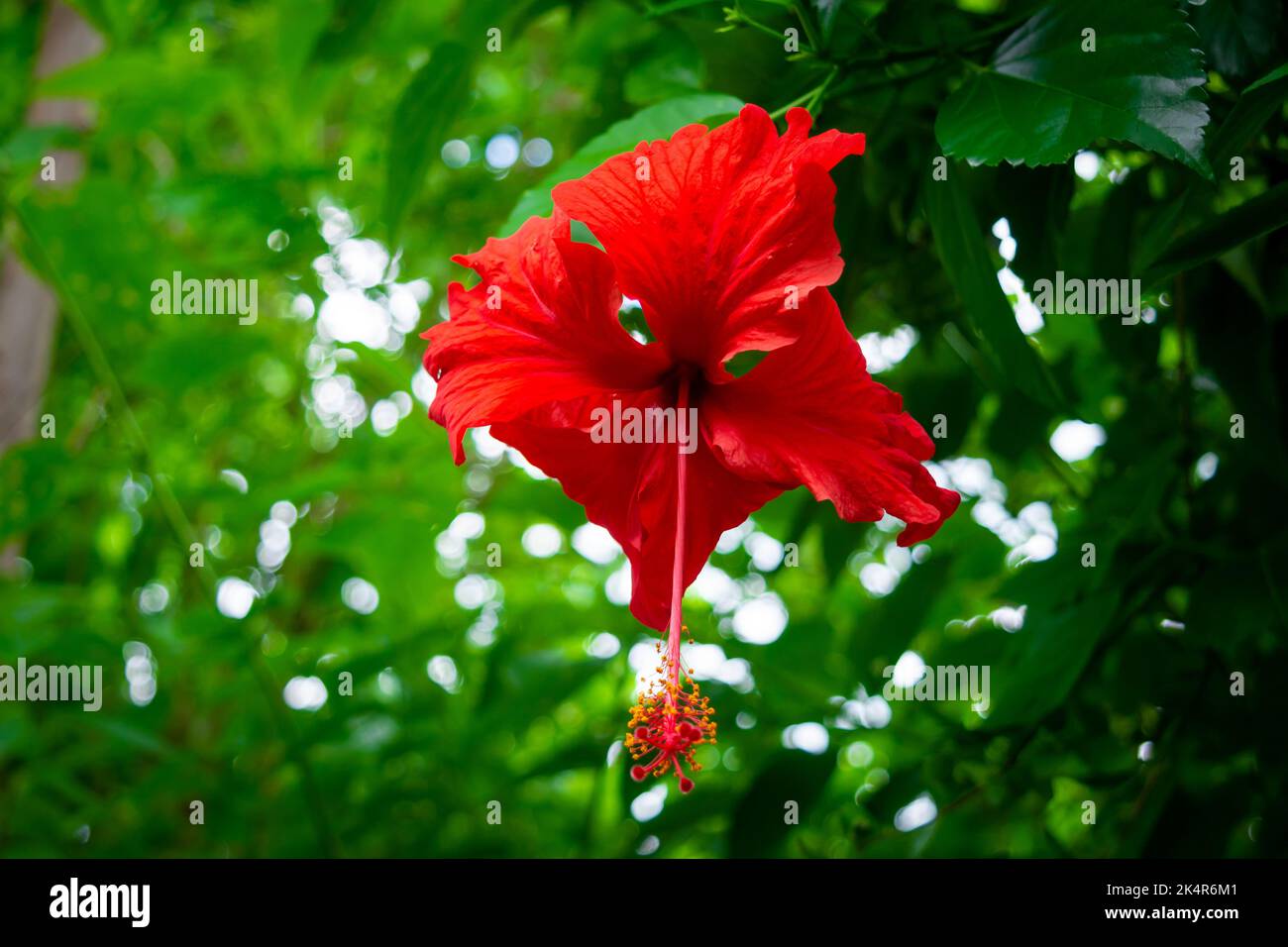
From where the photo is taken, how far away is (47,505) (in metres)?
1.79

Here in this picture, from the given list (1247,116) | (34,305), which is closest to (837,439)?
(1247,116)

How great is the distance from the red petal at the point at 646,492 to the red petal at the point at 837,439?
43 mm

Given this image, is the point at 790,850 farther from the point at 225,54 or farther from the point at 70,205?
the point at 225,54

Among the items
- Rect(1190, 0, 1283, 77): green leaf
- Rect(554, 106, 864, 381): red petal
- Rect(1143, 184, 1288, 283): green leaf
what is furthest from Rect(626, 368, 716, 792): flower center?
Rect(1190, 0, 1283, 77): green leaf

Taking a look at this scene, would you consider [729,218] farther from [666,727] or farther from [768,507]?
[768,507]

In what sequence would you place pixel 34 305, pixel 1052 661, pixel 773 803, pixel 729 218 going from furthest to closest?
1. pixel 34 305
2. pixel 773 803
3. pixel 1052 661
4. pixel 729 218

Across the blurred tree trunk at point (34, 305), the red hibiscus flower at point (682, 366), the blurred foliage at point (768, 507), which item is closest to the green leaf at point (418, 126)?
the blurred foliage at point (768, 507)

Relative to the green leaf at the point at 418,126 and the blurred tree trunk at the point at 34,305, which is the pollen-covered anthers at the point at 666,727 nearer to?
the green leaf at the point at 418,126

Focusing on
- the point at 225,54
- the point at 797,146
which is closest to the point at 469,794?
the point at 797,146

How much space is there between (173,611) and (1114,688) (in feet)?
8.01

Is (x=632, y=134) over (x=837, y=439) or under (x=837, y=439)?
over

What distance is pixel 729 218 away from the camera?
0.69 metres

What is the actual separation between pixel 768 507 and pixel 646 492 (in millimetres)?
823

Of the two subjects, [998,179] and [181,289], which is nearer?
[998,179]
